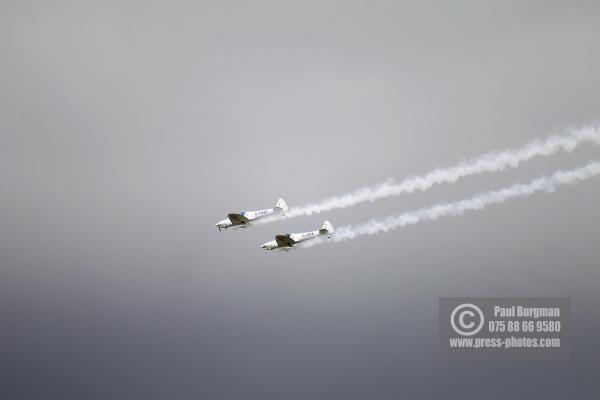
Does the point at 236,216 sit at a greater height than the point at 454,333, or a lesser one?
greater

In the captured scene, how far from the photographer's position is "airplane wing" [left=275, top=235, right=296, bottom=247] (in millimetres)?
82375

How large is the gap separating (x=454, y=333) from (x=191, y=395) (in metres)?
69.5

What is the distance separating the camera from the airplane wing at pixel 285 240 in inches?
3243

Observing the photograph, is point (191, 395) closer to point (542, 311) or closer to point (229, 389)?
point (229, 389)

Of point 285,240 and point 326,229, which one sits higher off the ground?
point 326,229

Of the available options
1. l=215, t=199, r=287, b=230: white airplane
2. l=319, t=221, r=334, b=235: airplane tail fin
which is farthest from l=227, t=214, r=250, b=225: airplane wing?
l=319, t=221, r=334, b=235: airplane tail fin

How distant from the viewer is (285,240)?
8256 centimetres

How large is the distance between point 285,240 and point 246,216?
573 cm

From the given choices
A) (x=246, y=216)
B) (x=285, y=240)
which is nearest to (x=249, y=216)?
(x=246, y=216)

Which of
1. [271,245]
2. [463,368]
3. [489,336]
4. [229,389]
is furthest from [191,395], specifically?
[271,245]

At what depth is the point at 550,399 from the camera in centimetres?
14062

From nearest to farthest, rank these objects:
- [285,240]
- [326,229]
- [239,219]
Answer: [326,229]
[285,240]
[239,219]

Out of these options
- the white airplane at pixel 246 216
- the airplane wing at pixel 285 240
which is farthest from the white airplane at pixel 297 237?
the white airplane at pixel 246 216

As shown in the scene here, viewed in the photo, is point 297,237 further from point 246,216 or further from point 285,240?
point 246,216
